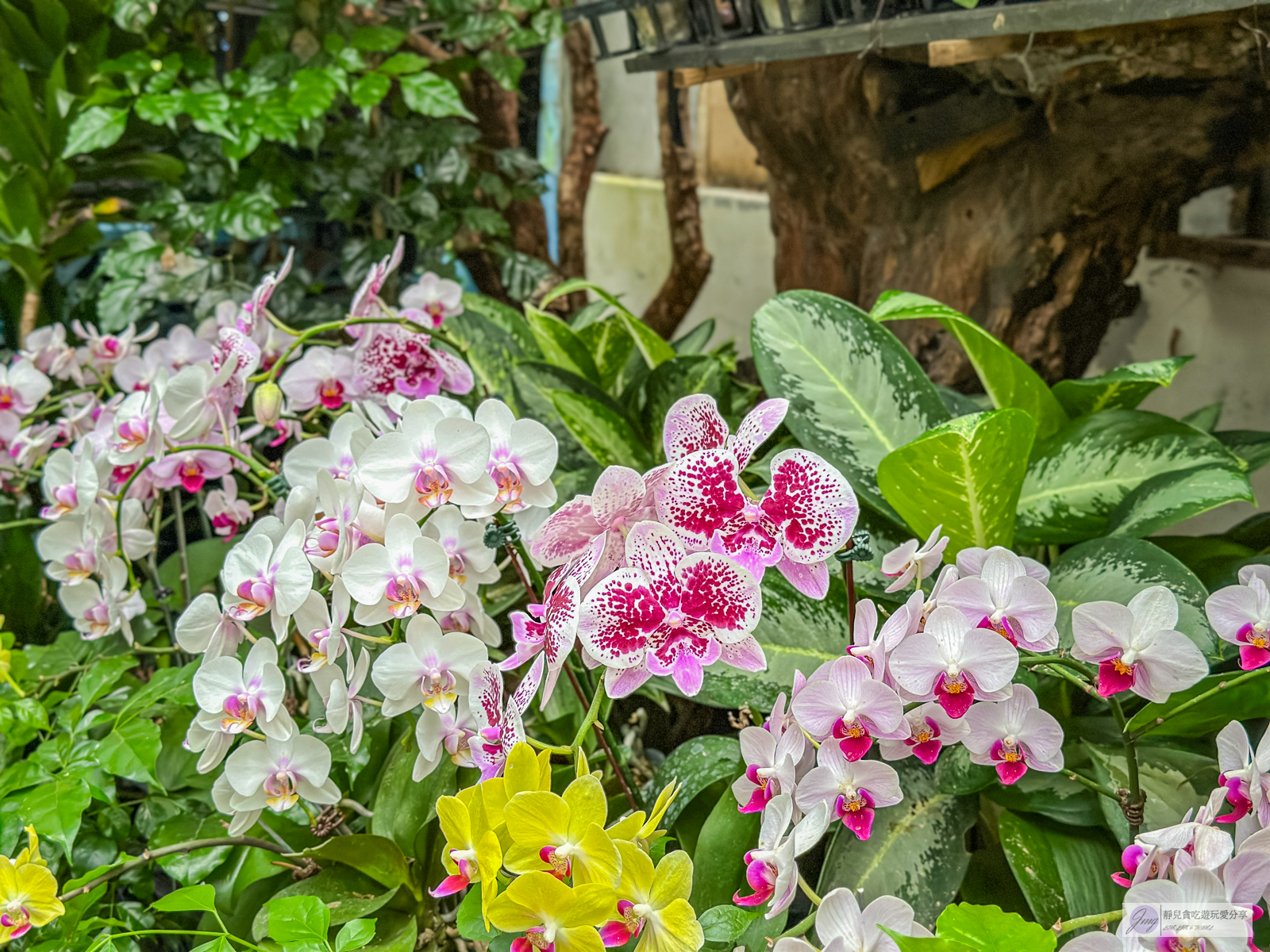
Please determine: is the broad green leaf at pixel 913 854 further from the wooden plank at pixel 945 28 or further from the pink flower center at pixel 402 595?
the wooden plank at pixel 945 28

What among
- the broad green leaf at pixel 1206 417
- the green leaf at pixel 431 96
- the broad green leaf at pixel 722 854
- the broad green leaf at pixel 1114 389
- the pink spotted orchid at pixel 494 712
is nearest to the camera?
the pink spotted orchid at pixel 494 712

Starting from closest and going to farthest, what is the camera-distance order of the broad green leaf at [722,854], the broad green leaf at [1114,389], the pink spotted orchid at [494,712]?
the pink spotted orchid at [494,712] → the broad green leaf at [722,854] → the broad green leaf at [1114,389]

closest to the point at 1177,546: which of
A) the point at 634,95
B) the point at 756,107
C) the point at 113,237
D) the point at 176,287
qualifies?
the point at 756,107

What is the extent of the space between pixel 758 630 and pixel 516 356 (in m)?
0.50

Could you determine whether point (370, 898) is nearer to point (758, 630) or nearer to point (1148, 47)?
point (758, 630)

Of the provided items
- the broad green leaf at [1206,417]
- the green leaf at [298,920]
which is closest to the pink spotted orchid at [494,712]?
the green leaf at [298,920]

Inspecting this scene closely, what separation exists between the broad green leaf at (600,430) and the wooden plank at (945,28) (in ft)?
1.52

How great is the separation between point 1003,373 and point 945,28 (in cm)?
33

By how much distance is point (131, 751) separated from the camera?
0.67m

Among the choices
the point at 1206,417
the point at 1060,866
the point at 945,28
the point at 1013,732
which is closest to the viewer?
the point at 1013,732

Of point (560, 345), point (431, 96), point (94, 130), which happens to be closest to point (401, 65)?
point (431, 96)

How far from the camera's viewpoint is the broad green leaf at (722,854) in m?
0.62

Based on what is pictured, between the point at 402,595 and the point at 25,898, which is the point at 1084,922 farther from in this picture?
the point at 25,898

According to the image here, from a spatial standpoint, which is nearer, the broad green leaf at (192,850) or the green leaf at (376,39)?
the broad green leaf at (192,850)
